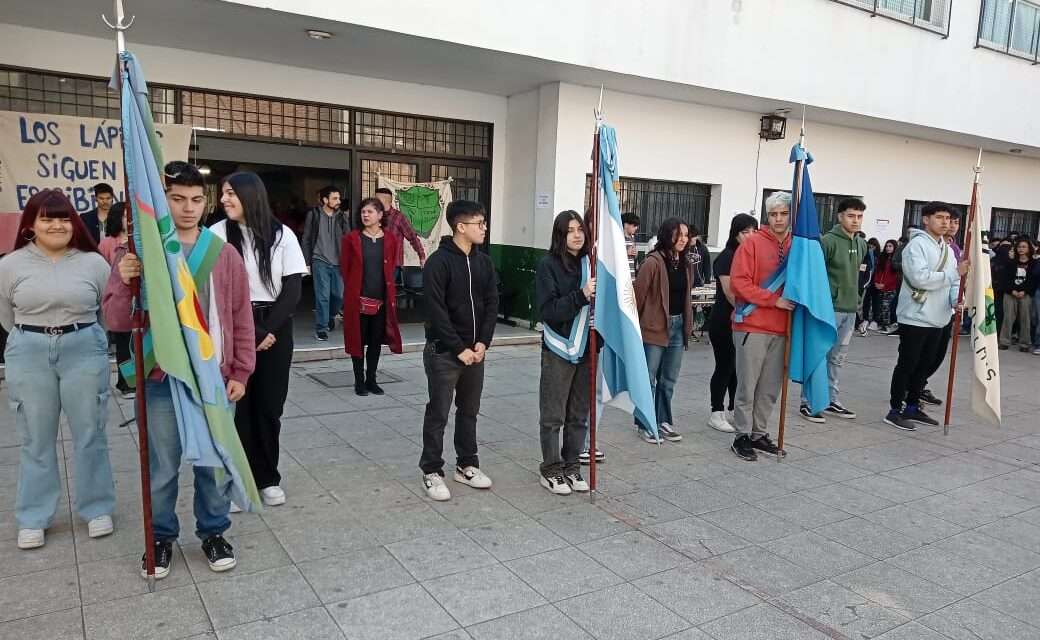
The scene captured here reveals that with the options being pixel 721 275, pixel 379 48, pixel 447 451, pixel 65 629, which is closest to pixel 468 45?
pixel 379 48

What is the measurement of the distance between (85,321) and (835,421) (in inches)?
236

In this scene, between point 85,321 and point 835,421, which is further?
point 835,421

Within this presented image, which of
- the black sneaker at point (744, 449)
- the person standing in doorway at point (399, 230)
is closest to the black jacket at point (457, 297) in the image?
the black sneaker at point (744, 449)

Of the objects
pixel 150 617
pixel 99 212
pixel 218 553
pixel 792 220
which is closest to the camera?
pixel 150 617

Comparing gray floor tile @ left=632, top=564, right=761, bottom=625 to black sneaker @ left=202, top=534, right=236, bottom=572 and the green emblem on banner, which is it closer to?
black sneaker @ left=202, top=534, right=236, bottom=572

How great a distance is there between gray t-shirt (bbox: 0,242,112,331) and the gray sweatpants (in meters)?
4.18

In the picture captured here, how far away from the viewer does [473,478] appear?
4.58 metres

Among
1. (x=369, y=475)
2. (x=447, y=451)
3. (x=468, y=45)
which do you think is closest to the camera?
(x=369, y=475)

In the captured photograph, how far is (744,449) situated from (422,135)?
665cm

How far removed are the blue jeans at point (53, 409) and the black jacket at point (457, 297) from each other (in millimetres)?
1717

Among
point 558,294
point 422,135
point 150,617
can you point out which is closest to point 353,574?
point 150,617

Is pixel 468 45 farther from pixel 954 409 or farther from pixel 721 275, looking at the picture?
pixel 954 409

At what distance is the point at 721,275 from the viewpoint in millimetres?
5973

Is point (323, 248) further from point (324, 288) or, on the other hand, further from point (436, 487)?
point (436, 487)
